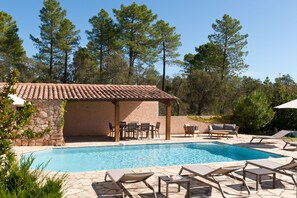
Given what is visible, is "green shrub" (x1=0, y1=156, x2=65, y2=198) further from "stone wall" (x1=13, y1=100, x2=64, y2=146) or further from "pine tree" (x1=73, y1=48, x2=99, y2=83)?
"pine tree" (x1=73, y1=48, x2=99, y2=83)

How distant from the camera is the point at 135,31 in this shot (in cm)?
3412

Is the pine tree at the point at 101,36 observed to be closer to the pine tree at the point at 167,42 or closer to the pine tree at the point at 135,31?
the pine tree at the point at 135,31

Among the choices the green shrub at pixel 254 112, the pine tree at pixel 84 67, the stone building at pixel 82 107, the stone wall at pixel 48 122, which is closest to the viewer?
the stone wall at pixel 48 122

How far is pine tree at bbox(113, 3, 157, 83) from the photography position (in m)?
33.6

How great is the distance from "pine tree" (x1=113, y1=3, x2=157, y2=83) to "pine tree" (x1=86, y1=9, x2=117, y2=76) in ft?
3.70

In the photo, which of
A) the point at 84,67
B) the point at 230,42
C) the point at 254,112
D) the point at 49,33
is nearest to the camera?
the point at 254,112

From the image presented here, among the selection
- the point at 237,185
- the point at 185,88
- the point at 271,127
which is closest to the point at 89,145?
the point at 237,185

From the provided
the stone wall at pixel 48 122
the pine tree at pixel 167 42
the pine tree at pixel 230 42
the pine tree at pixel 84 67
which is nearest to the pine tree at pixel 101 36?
the pine tree at pixel 84 67

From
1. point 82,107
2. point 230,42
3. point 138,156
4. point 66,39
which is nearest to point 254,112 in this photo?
point 138,156

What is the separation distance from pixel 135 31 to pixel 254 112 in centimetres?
1708

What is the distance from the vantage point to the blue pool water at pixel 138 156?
12.9 m

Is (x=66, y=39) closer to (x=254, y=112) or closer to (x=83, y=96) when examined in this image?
(x=83, y=96)

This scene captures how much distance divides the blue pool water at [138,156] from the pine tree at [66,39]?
68.9 ft

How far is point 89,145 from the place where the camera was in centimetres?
1642
